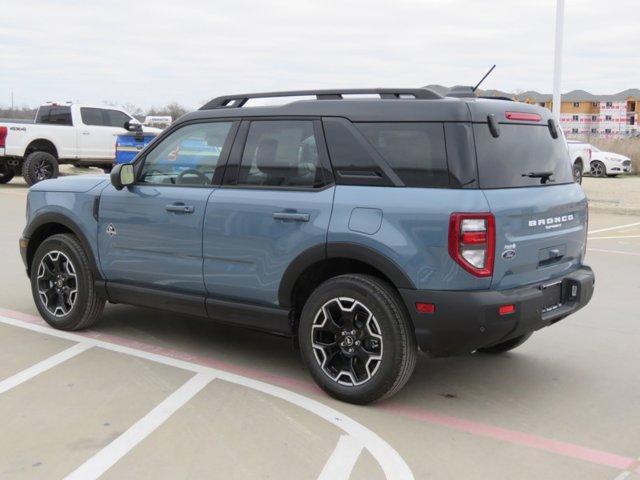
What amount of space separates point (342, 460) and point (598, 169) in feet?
91.0

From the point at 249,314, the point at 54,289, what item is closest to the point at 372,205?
the point at 249,314

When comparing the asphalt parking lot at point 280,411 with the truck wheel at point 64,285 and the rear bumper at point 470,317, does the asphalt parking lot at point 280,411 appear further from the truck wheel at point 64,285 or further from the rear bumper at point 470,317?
the rear bumper at point 470,317

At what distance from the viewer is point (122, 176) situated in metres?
5.35

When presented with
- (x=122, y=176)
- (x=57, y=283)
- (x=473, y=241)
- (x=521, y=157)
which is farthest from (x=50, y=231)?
(x=521, y=157)

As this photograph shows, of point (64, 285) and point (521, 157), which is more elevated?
point (521, 157)

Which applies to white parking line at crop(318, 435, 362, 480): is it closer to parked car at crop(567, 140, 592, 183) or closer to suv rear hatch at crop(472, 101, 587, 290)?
suv rear hatch at crop(472, 101, 587, 290)

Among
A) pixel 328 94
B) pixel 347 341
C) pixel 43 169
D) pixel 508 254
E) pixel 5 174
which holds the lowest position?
pixel 347 341

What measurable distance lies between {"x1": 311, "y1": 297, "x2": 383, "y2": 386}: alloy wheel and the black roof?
112 cm

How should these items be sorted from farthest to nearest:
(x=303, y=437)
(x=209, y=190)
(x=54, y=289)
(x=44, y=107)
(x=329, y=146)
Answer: (x=44, y=107), (x=54, y=289), (x=209, y=190), (x=329, y=146), (x=303, y=437)

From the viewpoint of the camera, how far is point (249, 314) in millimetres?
4812

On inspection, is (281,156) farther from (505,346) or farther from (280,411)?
(505,346)

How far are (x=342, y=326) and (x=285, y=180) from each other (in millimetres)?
998

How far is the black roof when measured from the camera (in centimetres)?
420

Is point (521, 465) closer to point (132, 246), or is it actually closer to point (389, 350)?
point (389, 350)
